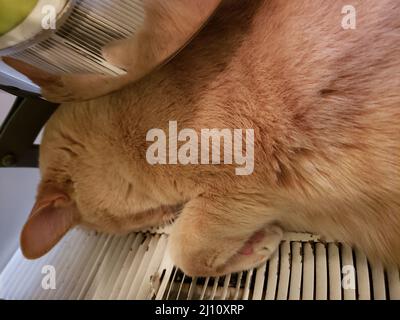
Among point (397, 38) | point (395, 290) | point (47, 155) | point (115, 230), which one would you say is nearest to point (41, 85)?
point (47, 155)

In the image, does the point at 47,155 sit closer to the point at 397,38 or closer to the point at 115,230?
the point at 115,230

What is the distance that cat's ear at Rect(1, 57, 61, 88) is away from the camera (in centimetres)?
89

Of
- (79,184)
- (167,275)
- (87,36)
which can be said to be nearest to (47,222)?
(79,184)

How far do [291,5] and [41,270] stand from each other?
904 mm

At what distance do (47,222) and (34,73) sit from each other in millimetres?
369

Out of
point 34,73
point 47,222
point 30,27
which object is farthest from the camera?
point 47,222

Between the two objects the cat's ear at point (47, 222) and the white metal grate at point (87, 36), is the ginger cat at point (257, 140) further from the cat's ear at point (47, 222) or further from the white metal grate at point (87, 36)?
the white metal grate at point (87, 36)

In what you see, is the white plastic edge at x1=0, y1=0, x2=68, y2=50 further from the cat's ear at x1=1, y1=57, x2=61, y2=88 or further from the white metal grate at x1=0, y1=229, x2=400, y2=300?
the white metal grate at x1=0, y1=229, x2=400, y2=300

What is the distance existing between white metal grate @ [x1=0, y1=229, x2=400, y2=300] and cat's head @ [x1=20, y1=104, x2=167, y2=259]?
9 centimetres

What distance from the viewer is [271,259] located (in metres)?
1.10

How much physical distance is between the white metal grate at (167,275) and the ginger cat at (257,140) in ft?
0.12

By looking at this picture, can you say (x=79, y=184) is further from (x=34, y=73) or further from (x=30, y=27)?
(x=30, y=27)

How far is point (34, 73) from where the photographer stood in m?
0.94

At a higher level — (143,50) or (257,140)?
(143,50)
